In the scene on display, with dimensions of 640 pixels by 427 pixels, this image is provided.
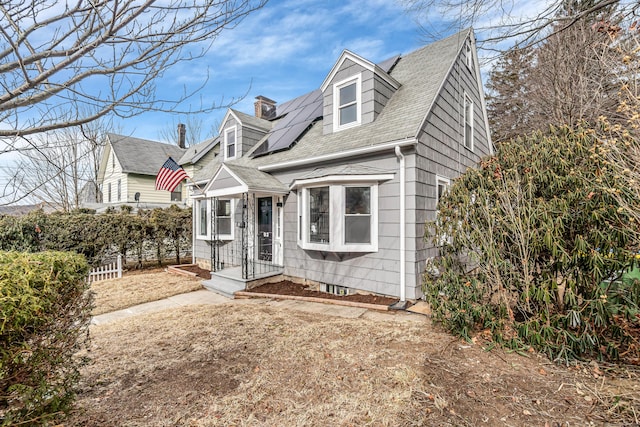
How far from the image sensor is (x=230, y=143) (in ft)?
39.3

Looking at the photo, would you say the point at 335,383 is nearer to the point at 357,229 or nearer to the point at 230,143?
the point at 357,229

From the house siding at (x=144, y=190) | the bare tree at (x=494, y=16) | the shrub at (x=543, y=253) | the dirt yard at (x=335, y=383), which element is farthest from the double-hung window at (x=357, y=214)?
the house siding at (x=144, y=190)

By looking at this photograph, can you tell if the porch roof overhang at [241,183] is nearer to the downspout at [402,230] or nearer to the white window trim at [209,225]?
the white window trim at [209,225]

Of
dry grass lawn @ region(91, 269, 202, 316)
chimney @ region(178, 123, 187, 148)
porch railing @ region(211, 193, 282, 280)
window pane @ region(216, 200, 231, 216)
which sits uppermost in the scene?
chimney @ region(178, 123, 187, 148)

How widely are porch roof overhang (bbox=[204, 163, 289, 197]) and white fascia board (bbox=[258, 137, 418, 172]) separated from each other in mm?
403

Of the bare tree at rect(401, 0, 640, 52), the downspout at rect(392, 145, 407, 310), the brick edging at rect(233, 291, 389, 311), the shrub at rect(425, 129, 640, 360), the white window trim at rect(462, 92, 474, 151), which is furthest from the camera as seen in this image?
the white window trim at rect(462, 92, 474, 151)

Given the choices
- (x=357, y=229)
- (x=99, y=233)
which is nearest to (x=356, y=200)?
(x=357, y=229)

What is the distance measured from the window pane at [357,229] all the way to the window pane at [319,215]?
1.71 ft

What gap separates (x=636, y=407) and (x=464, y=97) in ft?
28.1

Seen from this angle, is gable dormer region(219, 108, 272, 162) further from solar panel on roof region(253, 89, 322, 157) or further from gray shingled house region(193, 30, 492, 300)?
gray shingled house region(193, 30, 492, 300)

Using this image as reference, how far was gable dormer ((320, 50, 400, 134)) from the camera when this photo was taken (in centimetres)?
752

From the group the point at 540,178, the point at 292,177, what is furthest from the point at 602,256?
the point at 292,177

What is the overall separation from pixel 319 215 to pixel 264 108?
29.4ft

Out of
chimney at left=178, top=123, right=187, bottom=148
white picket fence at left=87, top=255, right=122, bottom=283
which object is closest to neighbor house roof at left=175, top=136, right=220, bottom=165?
chimney at left=178, top=123, right=187, bottom=148
